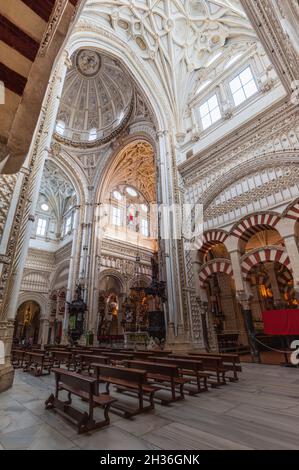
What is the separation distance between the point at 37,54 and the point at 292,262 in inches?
346

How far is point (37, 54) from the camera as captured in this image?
194cm

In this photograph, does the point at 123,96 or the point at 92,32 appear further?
the point at 123,96

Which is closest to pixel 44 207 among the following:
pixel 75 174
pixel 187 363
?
pixel 75 174

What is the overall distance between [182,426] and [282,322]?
260 inches

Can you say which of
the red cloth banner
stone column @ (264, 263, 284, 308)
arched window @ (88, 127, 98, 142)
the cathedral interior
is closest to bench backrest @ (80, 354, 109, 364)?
the cathedral interior

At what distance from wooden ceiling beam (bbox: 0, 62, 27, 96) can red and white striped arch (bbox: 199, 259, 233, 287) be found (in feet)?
31.0

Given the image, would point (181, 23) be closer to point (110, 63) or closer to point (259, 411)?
point (110, 63)

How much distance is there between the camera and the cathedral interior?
2.50 metres

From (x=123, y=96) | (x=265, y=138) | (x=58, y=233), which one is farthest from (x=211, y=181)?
(x=58, y=233)

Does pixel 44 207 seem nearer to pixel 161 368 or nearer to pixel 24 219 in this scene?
pixel 24 219

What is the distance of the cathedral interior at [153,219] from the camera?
2498mm

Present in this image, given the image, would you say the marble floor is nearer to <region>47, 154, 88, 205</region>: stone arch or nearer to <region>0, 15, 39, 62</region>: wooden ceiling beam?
<region>0, 15, 39, 62</region>: wooden ceiling beam

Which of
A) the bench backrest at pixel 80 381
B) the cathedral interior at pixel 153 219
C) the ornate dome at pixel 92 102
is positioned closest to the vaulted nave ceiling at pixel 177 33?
the cathedral interior at pixel 153 219

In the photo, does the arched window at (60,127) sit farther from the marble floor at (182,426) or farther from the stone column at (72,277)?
the marble floor at (182,426)
